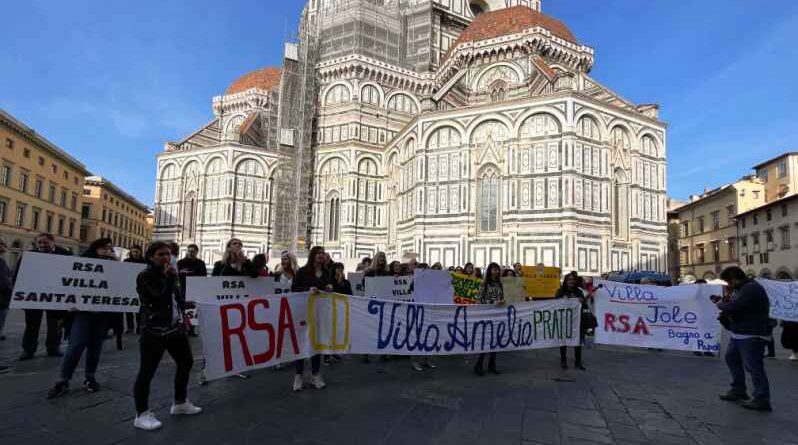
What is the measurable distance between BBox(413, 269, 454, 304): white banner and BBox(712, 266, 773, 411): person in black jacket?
4.02 m

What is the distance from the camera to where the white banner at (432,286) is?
784cm

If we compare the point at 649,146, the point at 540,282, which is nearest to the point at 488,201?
the point at 540,282

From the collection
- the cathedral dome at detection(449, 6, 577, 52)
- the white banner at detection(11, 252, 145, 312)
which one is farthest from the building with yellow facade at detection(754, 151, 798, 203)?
Result: the white banner at detection(11, 252, 145, 312)

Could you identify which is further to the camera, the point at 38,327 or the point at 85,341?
the point at 38,327

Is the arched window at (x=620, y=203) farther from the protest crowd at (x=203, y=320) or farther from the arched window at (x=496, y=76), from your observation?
the protest crowd at (x=203, y=320)

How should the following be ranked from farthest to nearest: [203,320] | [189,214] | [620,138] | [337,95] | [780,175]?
[337,95], [189,214], [780,175], [620,138], [203,320]

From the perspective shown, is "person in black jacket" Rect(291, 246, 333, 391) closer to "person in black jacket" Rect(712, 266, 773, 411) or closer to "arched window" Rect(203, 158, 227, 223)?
"person in black jacket" Rect(712, 266, 773, 411)

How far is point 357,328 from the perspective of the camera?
573 centimetres

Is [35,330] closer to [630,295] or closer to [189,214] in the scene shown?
[630,295]

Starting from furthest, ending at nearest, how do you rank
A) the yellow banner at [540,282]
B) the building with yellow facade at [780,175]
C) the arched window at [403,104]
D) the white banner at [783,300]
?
the arched window at [403,104], the building with yellow facade at [780,175], the yellow banner at [540,282], the white banner at [783,300]

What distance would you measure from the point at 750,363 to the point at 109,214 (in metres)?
61.4

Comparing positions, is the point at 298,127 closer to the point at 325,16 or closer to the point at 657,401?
the point at 325,16

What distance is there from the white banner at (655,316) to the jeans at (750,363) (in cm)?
251

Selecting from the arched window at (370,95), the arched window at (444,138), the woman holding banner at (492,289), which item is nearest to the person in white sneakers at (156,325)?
the woman holding banner at (492,289)
